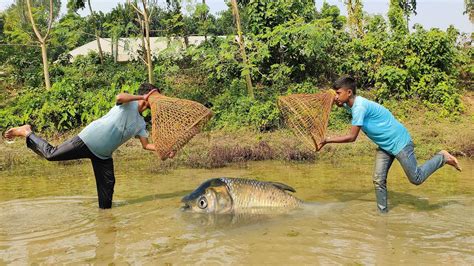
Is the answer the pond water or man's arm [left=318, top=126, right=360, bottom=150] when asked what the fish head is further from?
man's arm [left=318, top=126, right=360, bottom=150]

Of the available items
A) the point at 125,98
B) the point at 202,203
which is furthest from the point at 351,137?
the point at 125,98

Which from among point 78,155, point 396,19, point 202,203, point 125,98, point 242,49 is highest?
point 396,19

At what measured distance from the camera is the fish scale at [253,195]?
559 centimetres

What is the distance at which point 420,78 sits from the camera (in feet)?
45.8

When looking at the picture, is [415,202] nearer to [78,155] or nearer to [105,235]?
[105,235]

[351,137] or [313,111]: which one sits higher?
[313,111]

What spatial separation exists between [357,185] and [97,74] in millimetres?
11676

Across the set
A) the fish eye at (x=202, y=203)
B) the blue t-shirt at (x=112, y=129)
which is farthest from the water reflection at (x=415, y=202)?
the blue t-shirt at (x=112, y=129)

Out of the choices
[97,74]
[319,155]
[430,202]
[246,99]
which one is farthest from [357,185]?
[97,74]

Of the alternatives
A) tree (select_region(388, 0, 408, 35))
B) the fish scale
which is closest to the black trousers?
the fish scale

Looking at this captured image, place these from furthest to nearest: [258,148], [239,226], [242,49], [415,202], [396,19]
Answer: [396,19] < [242,49] < [258,148] < [415,202] < [239,226]

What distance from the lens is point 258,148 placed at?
→ 956cm

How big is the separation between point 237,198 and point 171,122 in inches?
45.0

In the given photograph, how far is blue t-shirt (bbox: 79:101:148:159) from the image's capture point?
555 centimetres
